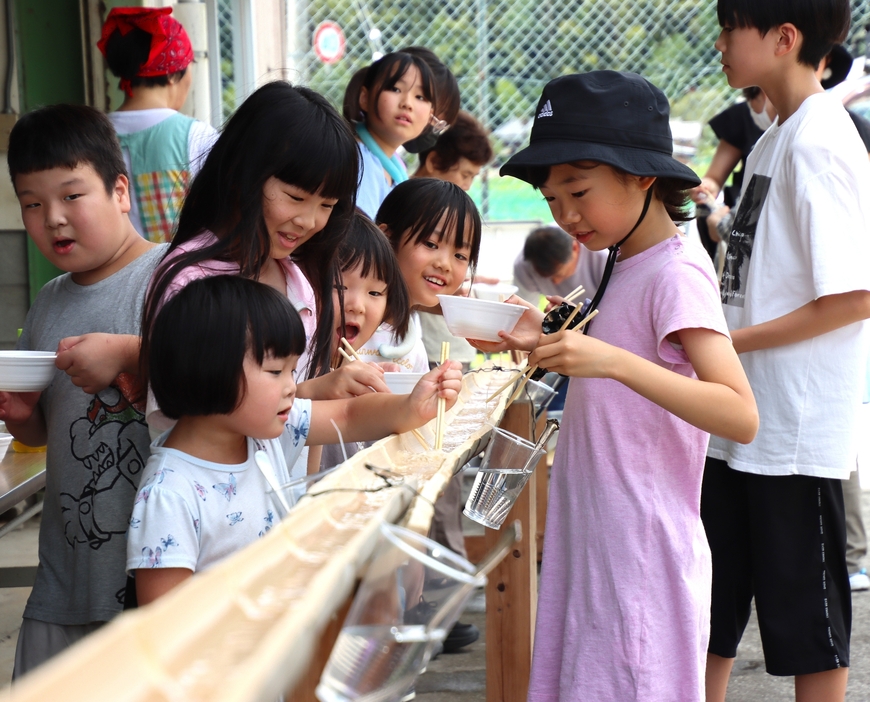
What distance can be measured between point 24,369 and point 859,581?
11.3 ft

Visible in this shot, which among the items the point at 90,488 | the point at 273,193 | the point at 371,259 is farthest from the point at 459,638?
the point at 273,193

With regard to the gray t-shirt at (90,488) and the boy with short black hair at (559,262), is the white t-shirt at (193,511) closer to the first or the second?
the gray t-shirt at (90,488)

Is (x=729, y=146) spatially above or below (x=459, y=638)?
above

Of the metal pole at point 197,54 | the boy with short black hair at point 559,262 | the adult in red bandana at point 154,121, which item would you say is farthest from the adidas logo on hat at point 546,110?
the boy with short black hair at point 559,262

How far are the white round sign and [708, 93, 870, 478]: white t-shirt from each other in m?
5.91

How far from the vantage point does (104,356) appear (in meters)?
1.70

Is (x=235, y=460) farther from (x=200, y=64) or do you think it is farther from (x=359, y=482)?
(x=200, y=64)

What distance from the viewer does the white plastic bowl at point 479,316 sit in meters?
2.02

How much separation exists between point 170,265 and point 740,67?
159cm

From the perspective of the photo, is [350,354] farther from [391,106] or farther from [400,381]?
[391,106]

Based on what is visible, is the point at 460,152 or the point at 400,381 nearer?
the point at 400,381

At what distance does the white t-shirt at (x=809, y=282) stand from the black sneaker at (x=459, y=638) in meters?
1.42

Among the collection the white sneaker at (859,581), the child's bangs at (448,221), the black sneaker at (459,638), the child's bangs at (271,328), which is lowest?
the black sneaker at (459,638)

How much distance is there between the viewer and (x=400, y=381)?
212 cm
